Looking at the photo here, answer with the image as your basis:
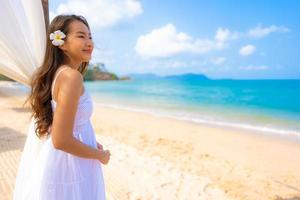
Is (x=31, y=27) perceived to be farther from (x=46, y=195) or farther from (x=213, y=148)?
(x=213, y=148)

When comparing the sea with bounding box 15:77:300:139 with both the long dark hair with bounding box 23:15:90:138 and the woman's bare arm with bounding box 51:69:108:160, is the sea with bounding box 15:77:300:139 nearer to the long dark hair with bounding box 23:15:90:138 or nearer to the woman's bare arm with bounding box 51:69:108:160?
the long dark hair with bounding box 23:15:90:138

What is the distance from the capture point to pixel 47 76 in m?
1.46

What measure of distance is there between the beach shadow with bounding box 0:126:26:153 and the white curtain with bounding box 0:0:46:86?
10.5ft

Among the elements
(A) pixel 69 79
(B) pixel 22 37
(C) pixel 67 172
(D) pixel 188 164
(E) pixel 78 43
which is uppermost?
(B) pixel 22 37

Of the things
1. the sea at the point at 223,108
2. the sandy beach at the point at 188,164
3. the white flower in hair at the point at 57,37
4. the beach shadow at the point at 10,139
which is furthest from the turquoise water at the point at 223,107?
the white flower in hair at the point at 57,37

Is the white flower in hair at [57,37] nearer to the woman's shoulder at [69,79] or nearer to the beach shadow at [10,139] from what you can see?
the woman's shoulder at [69,79]

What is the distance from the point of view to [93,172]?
1617mm

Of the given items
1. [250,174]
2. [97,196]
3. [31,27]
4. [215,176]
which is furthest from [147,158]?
[97,196]

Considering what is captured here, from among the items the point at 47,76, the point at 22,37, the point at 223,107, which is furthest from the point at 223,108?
the point at 47,76

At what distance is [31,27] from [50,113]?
1208 millimetres

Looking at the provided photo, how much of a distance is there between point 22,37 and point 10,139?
163 inches

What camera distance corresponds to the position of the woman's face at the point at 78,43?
1454 millimetres

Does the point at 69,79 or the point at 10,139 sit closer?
the point at 69,79

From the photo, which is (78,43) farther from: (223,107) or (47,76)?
(223,107)
